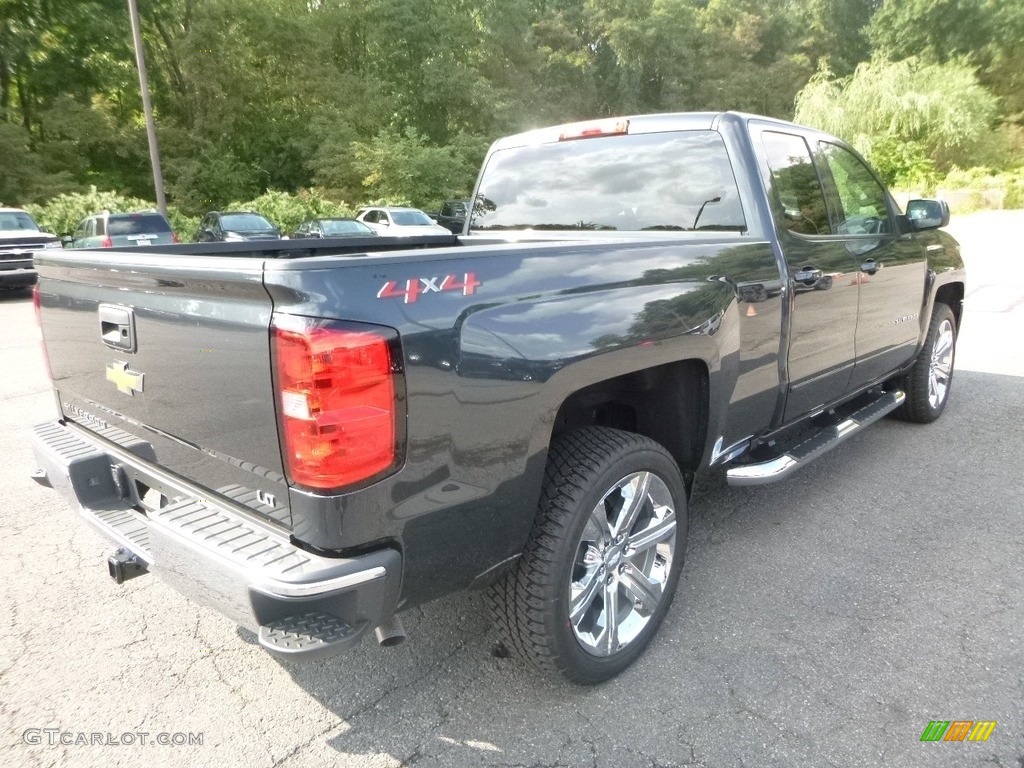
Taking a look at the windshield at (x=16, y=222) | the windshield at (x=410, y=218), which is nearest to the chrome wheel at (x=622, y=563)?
the windshield at (x=16, y=222)

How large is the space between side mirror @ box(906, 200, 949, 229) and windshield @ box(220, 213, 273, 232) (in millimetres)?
16668

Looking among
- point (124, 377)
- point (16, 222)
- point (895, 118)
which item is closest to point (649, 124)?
point (124, 377)

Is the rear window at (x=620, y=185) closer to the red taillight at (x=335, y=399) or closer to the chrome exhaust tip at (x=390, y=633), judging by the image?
the red taillight at (x=335, y=399)

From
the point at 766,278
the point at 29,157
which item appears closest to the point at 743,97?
the point at 29,157

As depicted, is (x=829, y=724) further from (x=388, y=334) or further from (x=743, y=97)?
(x=743, y=97)

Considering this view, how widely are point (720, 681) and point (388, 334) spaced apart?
5.64 feet

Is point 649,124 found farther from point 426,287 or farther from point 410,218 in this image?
point 410,218

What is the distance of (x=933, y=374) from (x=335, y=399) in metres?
4.91

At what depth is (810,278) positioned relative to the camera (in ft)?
11.0

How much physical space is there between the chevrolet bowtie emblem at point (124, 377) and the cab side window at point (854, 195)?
11.0 ft

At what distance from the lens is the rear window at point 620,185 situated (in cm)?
335

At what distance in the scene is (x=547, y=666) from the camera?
234 cm

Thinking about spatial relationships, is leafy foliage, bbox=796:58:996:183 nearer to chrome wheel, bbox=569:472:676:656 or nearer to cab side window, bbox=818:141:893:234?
cab side window, bbox=818:141:893:234

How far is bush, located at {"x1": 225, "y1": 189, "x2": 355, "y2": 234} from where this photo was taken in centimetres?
2450
